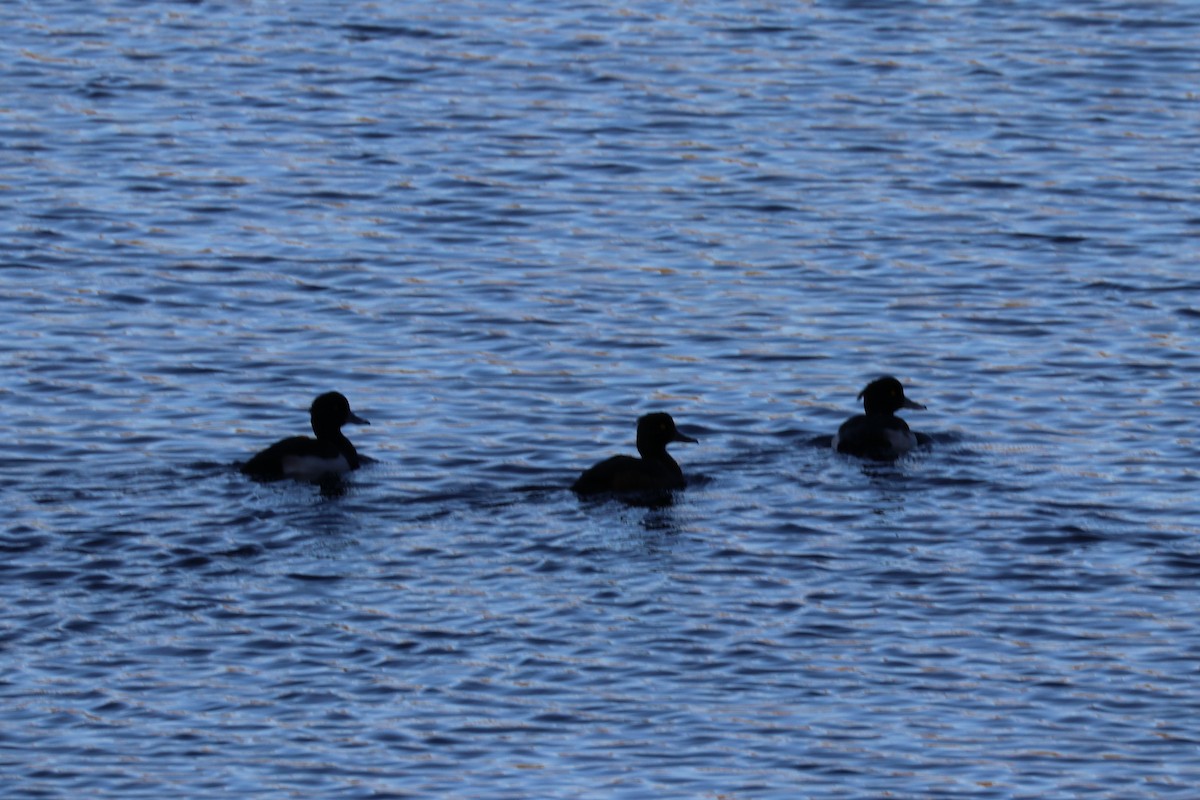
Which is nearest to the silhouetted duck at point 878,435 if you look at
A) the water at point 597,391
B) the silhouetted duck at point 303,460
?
the water at point 597,391

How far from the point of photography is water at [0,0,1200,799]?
520 inches

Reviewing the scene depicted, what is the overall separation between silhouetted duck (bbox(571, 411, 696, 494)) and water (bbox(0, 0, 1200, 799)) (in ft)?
0.78

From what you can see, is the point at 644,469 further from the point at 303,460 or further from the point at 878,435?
the point at 303,460

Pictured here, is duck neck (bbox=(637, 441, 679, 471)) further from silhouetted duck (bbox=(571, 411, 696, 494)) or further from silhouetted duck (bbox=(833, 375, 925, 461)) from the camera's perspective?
silhouetted duck (bbox=(833, 375, 925, 461))

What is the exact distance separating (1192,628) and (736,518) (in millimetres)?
3419

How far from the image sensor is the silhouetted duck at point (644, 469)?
17.1 metres

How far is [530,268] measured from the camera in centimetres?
2320

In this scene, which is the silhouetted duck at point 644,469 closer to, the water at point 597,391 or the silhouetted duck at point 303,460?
the water at point 597,391

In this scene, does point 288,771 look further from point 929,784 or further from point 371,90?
point 371,90

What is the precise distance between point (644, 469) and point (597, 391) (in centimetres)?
284

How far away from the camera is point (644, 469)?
1717 centimetres

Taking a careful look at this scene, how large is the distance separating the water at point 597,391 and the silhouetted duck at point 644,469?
0.24 metres

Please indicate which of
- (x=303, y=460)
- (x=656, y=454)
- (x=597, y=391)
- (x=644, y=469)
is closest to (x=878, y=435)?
(x=656, y=454)

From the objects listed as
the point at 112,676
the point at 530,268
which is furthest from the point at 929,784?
the point at 530,268
